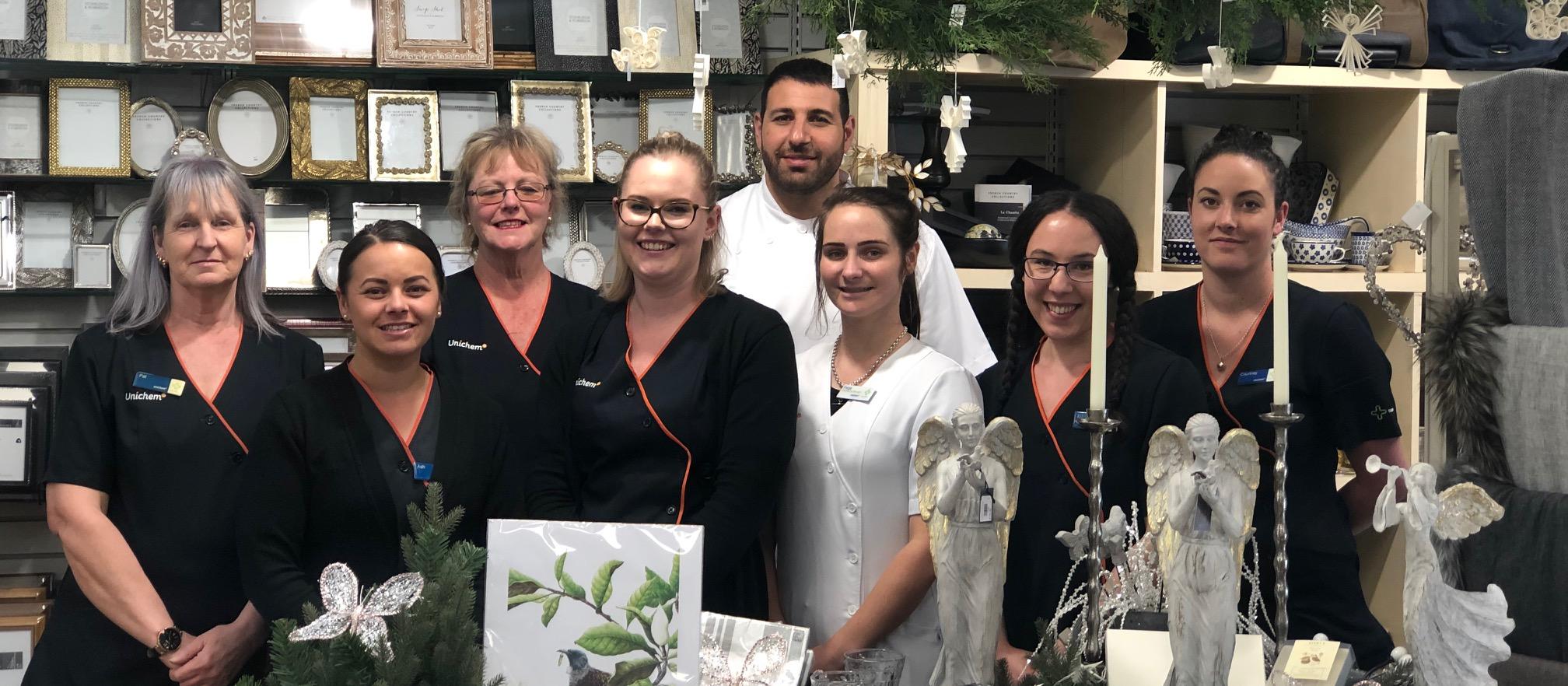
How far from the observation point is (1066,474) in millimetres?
1930

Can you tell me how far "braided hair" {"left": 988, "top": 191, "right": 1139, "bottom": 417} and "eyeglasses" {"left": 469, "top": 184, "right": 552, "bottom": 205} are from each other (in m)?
0.92

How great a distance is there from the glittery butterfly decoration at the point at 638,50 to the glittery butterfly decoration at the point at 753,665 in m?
1.86

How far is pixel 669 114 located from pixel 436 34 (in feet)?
2.06

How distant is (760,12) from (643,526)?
1.85 m

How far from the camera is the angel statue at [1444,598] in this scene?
1247 millimetres

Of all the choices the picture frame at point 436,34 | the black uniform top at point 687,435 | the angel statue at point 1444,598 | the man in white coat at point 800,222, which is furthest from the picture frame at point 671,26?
the angel statue at point 1444,598

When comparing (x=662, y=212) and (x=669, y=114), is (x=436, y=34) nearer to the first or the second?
(x=669, y=114)

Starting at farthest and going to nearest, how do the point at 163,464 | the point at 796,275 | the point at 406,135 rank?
the point at 406,135 < the point at 796,275 < the point at 163,464

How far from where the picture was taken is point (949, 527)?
134 cm

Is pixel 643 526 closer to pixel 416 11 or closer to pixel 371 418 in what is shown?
pixel 371 418

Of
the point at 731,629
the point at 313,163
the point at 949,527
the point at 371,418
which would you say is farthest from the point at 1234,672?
the point at 313,163

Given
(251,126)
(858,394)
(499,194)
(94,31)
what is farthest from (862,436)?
(94,31)

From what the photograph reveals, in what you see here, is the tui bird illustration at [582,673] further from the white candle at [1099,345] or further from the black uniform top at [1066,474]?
the black uniform top at [1066,474]

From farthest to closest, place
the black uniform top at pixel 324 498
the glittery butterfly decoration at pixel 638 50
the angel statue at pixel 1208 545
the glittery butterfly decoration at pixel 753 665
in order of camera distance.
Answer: the glittery butterfly decoration at pixel 638 50 → the black uniform top at pixel 324 498 → the glittery butterfly decoration at pixel 753 665 → the angel statue at pixel 1208 545
